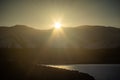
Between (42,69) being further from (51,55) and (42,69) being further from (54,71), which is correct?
(51,55)

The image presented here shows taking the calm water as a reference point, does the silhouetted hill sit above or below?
below

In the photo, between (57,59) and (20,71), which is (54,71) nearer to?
(20,71)

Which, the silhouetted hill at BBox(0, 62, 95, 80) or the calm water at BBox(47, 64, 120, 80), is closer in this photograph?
the silhouetted hill at BBox(0, 62, 95, 80)

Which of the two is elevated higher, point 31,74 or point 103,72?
point 103,72

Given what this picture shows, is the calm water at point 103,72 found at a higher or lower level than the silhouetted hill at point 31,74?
higher

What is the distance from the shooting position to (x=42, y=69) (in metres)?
44.6

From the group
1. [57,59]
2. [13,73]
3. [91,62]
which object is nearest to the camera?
[13,73]

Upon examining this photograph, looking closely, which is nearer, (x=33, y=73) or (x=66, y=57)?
(x=33, y=73)

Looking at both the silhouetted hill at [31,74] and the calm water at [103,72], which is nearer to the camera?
the silhouetted hill at [31,74]

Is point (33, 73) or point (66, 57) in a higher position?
point (66, 57)

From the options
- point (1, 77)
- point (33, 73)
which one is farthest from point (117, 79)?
point (1, 77)

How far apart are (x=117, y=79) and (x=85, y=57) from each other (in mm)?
116873

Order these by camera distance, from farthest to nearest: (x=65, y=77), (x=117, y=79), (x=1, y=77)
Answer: (x=117, y=79) < (x=65, y=77) < (x=1, y=77)

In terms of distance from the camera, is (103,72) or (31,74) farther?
(103,72)
